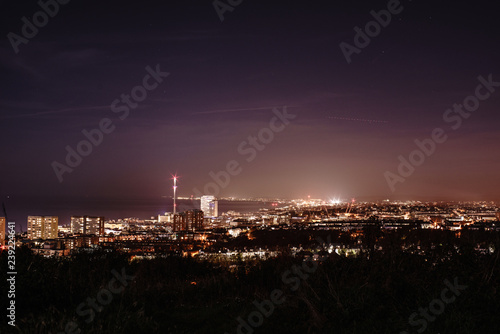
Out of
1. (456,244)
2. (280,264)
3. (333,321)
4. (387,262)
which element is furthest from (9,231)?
(456,244)

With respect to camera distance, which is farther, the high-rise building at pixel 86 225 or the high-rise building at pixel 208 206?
the high-rise building at pixel 208 206

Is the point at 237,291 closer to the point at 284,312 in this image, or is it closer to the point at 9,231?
the point at 284,312

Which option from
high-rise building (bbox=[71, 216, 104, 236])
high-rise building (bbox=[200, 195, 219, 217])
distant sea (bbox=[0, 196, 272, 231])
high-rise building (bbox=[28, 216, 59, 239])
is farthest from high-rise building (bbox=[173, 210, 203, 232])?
high-rise building (bbox=[200, 195, 219, 217])

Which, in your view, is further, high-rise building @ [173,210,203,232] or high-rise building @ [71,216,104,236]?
high-rise building @ [173,210,203,232]

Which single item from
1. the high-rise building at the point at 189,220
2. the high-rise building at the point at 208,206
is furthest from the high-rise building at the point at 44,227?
the high-rise building at the point at 208,206

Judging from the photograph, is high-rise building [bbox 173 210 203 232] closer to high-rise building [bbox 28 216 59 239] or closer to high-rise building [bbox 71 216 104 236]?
high-rise building [bbox 71 216 104 236]

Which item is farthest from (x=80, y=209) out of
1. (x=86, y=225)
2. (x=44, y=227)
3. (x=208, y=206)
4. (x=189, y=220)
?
(x=44, y=227)

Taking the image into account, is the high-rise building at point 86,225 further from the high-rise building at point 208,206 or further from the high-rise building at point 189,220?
the high-rise building at point 208,206

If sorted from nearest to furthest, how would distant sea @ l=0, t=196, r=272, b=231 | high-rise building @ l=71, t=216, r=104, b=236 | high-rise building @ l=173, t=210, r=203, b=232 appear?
high-rise building @ l=71, t=216, r=104, b=236
high-rise building @ l=173, t=210, r=203, b=232
distant sea @ l=0, t=196, r=272, b=231
